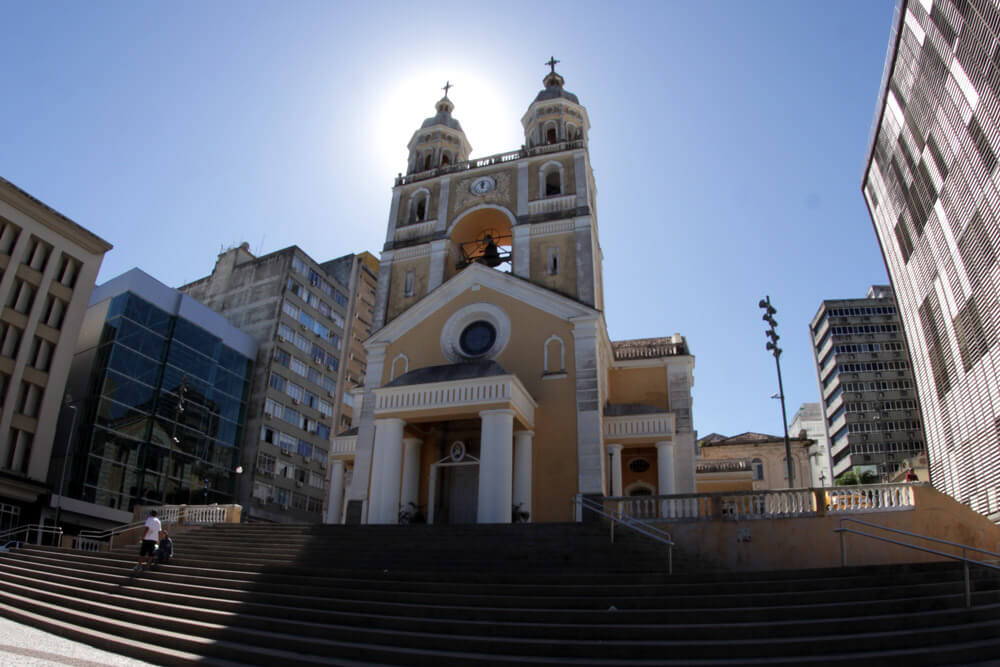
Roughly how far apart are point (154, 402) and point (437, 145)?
74.8ft

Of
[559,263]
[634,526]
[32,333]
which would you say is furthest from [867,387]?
[32,333]

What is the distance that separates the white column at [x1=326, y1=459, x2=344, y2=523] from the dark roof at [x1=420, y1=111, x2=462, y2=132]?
16332 mm

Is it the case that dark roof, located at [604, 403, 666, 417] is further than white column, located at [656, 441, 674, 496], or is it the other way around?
dark roof, located at [604, 403, 666, 417]

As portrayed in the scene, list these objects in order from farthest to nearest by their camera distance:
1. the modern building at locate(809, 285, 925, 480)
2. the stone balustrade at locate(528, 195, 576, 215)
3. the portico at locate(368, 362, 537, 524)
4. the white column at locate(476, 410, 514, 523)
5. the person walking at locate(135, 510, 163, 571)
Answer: the modern building at locate(809, 285, 925, 480) < the stone balustrade at locate(528, 195, 576, 215) < the portico at locate(368, 362, 537, 524) < the white column at locate(476, 410, 514, 523) < the person walking at locate(135, 510, 163, 571)

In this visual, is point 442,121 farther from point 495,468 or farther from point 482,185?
point 495,468

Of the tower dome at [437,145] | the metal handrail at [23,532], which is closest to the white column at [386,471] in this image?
the metal handrail at [23,532]

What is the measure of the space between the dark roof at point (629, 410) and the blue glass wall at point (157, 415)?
70.2ft

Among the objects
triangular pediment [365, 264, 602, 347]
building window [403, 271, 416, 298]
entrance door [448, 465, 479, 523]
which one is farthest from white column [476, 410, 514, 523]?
building window [403, 271, 416, 298]

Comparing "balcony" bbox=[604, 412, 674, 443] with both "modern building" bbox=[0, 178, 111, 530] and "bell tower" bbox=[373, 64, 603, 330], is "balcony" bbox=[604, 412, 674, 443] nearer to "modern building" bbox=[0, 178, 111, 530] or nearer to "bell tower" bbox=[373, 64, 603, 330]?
"bell tower" bbox=[373, 64, 603, 330]

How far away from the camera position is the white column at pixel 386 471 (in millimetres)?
18828

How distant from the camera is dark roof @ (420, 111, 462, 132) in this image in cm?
3144

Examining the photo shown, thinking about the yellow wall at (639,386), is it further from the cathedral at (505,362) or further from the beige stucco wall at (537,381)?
the beige stucco wall at (537,381)

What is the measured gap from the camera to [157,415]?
125 feet

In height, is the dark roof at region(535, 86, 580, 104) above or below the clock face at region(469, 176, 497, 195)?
above
